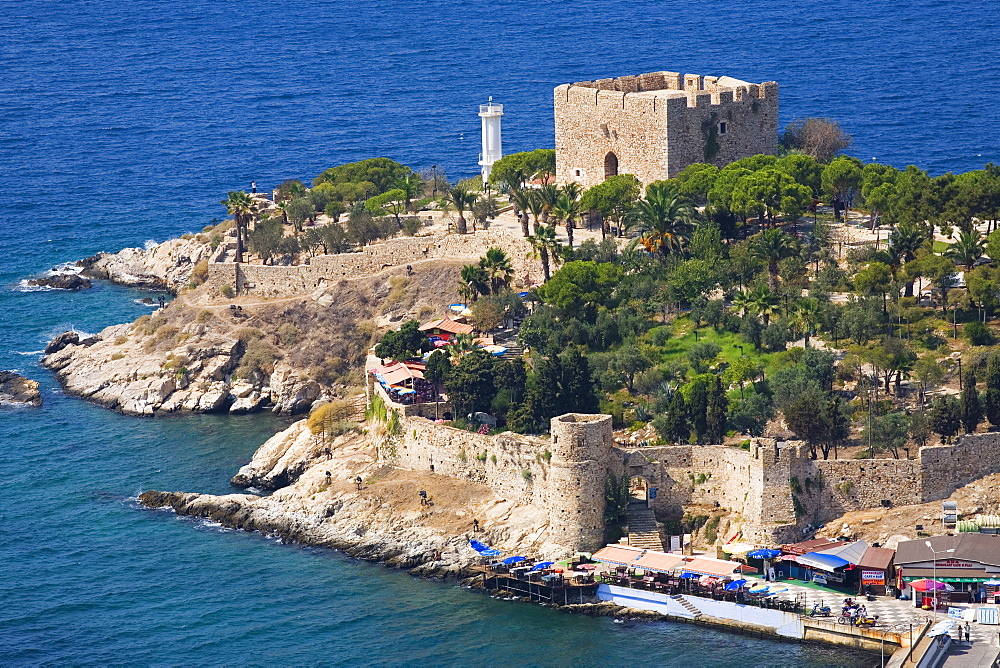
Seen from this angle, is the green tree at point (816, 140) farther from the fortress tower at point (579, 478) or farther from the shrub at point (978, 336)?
the fortress tower at point (579, 478)

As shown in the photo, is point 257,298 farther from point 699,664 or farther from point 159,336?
point 699,664

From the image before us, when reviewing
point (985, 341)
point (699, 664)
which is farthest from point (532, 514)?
point (985, 341)

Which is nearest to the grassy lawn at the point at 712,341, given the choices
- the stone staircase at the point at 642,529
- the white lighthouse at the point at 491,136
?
the stone staircase at the point at 642,529

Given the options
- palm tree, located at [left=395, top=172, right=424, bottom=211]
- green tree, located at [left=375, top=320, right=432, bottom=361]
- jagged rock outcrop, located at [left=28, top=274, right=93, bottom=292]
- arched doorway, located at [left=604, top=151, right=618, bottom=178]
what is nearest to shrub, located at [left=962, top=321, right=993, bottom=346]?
green tree, located at [left=375, top=320, right=432, bottom=361]

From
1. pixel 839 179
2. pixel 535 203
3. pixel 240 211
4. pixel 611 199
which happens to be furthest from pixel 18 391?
pixel 839 179

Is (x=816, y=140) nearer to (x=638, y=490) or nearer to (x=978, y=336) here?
(x=978, y=336)
